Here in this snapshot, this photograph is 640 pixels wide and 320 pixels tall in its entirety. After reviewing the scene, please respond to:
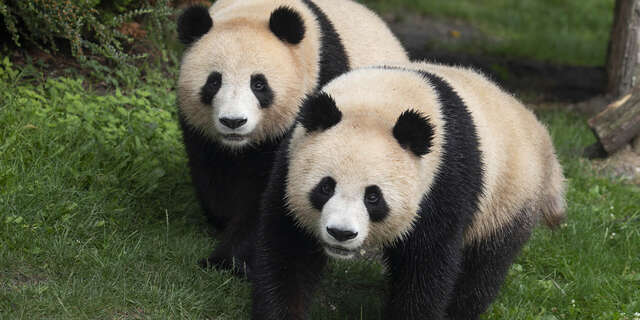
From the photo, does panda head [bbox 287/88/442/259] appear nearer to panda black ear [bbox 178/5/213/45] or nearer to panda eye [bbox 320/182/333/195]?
panda eye [bbox 320/182/333/195]

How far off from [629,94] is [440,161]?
4.05 m

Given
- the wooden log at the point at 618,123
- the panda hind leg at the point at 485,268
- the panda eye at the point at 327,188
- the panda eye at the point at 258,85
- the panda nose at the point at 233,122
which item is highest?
the panda eye at the point at 327,188

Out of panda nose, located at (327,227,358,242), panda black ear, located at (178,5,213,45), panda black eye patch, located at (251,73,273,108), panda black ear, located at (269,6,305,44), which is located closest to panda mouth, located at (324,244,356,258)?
panda nose, located at (327,227,358,242)

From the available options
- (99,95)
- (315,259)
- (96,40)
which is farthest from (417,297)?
(96,40)

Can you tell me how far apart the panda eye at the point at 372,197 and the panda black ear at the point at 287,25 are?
1.63 m

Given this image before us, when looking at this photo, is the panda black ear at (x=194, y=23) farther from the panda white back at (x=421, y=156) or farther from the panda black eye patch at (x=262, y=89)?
the panda white back at (x=421, y=156)

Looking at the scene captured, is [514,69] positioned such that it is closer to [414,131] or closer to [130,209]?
[130,209]

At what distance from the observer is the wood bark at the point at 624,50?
26.0ft

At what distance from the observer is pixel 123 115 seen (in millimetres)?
6348

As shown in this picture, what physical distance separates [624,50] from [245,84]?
4.86 metres

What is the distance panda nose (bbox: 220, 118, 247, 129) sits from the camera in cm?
461

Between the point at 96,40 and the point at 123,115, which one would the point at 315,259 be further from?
the point at 96,40

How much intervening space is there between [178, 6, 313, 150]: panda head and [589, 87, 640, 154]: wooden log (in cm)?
341

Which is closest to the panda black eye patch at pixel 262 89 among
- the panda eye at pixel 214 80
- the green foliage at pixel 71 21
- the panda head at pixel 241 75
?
the panda head at pixel 241 75
